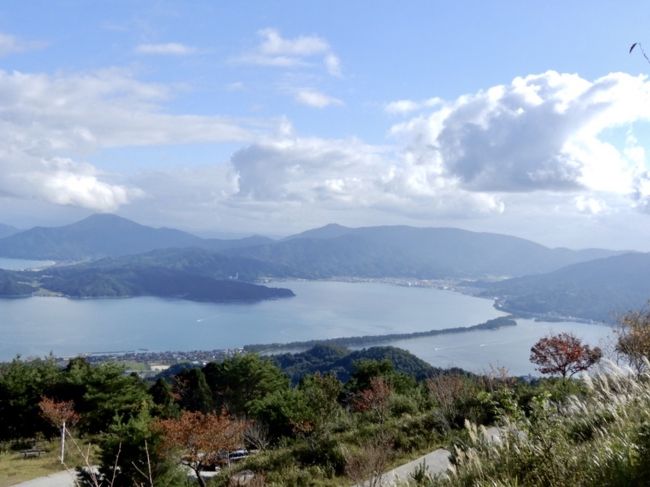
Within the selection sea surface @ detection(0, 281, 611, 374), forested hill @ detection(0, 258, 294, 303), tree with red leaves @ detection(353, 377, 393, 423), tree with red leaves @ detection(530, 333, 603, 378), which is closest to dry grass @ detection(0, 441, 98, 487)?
tree with red leaves @ detection(353, 377, 393, 423)

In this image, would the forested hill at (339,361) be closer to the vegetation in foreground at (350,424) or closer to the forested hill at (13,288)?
the vegetation in foreground at (350,424)

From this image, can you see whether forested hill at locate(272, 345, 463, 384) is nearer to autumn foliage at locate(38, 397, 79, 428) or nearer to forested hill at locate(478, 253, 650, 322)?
autumn foliage at locate(38, 397, 79, 428)

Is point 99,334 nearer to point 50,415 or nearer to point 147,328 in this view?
point 147,328

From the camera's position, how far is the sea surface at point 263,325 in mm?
82000

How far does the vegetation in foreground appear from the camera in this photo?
3.41 m

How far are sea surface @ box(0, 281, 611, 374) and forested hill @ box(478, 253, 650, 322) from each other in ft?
37.8

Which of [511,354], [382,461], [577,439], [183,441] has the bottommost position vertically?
[511,354]

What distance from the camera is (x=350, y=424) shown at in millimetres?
12766

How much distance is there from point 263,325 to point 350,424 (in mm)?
102654

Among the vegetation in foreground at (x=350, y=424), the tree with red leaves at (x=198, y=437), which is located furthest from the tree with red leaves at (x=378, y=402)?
the tree with red leaves at (x=198, y=437)

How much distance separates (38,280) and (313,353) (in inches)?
4961

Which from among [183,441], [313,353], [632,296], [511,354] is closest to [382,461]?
[183,441]

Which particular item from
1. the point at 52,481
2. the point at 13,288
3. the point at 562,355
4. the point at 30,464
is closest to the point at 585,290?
the point at 562,355

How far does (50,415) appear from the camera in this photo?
16172 mm
